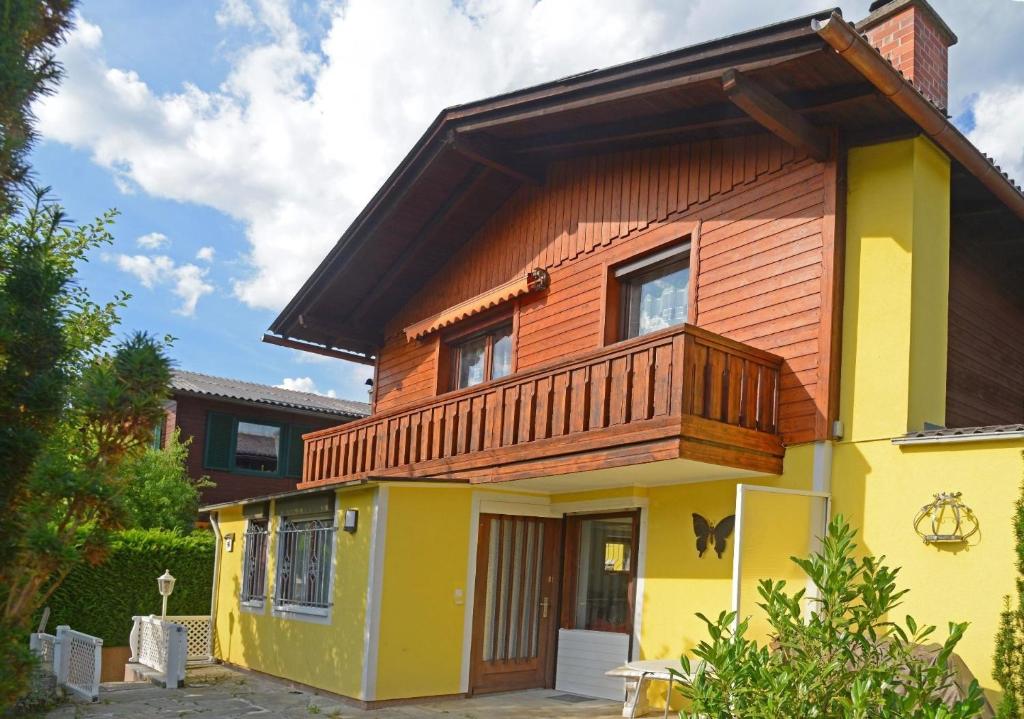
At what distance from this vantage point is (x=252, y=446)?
2355 cm

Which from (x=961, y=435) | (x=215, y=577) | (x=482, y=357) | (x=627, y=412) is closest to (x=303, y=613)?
(x=215, y=577)

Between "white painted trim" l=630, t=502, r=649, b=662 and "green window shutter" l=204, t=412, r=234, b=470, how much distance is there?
593 inches

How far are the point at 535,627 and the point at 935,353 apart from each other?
222 inches

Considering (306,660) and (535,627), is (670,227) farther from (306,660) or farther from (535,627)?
(306,660)

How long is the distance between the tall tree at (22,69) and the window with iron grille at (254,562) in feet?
32.6

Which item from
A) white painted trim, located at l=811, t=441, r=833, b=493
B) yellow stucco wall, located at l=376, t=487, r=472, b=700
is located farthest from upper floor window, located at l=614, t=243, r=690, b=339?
yellow stucco wall, located at l=376, t=487, r=472, b=700

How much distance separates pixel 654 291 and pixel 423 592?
4.16 meters

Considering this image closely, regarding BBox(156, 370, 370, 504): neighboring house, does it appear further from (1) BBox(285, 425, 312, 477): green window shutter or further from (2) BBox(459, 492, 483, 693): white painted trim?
(2) BBox(459, 492, 483, 693): white painted trim

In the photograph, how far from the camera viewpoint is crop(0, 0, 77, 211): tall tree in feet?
13.1

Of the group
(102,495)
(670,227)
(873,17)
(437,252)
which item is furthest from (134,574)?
(873,17)

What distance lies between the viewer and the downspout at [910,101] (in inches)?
277

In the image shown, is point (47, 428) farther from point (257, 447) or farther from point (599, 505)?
point (257, 447)

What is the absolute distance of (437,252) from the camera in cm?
1424

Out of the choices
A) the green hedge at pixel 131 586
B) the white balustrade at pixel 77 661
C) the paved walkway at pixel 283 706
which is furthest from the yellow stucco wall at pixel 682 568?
the green hedge at pixel 131 586
